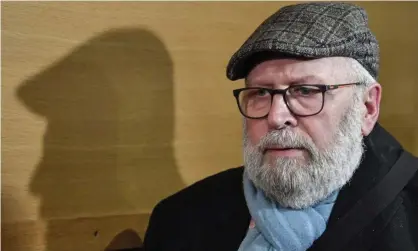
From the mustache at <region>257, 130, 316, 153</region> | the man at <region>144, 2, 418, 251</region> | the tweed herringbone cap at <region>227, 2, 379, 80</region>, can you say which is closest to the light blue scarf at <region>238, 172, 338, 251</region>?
the man at <region>144, 2, 418, 251</region>

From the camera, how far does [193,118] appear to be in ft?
3.97

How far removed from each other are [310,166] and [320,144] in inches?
1.6

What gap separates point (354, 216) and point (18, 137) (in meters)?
0.67

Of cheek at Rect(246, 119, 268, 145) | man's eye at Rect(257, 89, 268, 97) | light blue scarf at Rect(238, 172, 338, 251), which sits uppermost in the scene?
man's eye at Rect(257, 89, 268, 97)

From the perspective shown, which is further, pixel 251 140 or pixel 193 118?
pixel 193 118

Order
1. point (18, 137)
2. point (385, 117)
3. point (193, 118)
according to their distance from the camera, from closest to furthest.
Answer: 1. point (18, 137)
2. point (193, 118)
3. point (385, 117)

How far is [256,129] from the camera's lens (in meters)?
0.89

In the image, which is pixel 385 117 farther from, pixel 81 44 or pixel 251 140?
pixel 81 44

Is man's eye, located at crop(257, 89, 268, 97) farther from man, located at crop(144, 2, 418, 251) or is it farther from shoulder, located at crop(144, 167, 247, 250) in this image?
shoulder, located at crop(144, 167, 247, 250)

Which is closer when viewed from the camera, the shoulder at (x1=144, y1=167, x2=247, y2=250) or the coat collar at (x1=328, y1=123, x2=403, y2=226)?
the coat collar at (x1=328, y1=123, x2=403, y2=226)

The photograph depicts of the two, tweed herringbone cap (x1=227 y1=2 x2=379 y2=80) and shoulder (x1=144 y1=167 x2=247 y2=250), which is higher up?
tweed herringbone cap (x1=227 y1=2 x2=379 y2=80)

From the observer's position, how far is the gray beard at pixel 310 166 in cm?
85

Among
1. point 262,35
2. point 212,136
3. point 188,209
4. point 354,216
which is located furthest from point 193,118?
point 354,216

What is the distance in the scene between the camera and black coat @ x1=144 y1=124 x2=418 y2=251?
84cm
